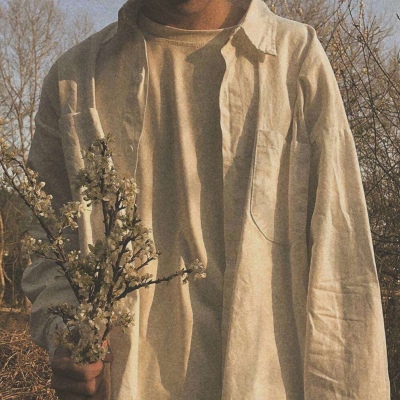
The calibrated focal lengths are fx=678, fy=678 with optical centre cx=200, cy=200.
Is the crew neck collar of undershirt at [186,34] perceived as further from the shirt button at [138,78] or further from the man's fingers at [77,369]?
the man's fingers at [77,369]

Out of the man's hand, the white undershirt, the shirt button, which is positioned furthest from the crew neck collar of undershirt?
the man's hand

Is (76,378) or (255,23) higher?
(255,23)

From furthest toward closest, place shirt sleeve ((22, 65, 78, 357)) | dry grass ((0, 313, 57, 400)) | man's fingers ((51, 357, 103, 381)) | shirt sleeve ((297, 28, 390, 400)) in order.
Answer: dry grass ((0, 313, 57, 400)) → shirt sleeve ((22, 65, 78, 357)) → shirt sleeve ((297, 28, 390, 400)) → man's fingers ((51, 357, 103, 381))

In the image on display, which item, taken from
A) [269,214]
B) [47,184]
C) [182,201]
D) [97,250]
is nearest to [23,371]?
[47,184]

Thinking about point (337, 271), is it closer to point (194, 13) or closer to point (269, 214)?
point (269, 214)

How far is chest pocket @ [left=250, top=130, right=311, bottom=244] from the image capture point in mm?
1542

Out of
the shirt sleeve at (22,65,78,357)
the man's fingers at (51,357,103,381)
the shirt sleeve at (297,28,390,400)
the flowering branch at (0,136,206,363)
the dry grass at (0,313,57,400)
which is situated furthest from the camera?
the dry grass at (0,313,57,400)

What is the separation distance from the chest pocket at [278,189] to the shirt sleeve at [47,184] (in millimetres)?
459

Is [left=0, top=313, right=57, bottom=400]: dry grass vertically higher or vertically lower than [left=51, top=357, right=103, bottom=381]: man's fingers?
higher

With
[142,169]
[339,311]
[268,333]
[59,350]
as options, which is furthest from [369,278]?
[59,350]

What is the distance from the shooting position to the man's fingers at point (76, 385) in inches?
53.2

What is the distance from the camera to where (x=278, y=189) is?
1.58m

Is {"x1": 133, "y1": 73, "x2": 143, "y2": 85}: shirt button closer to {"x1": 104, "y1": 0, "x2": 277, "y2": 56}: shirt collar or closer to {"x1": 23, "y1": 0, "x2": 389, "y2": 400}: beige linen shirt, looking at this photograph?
{"x1": 23, "y1": 0, "x2": 389, "y2": 400}: beige linen shirt

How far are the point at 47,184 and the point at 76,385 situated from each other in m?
0.56
